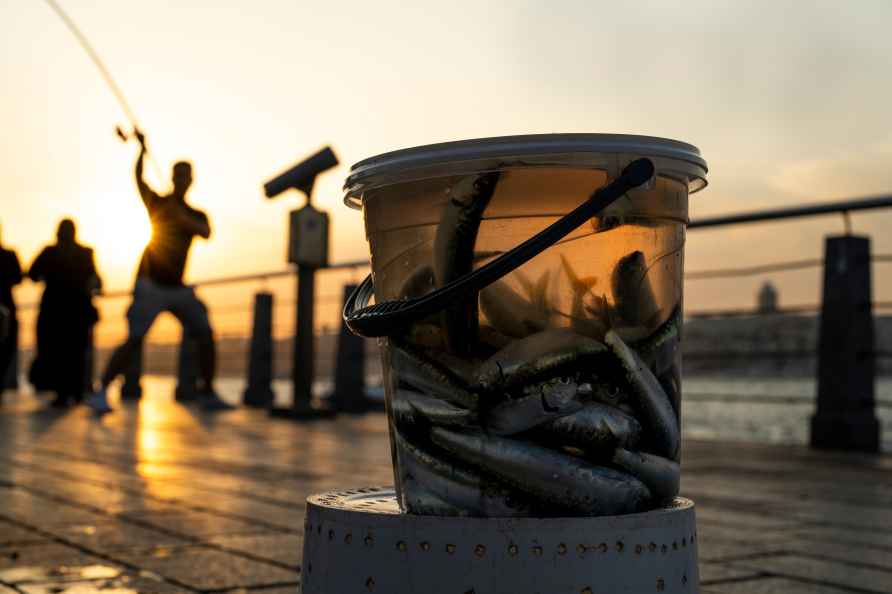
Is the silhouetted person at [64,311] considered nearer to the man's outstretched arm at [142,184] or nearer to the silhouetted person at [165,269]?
the silhouetted person at [165,269]

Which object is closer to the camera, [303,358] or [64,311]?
[303,358]

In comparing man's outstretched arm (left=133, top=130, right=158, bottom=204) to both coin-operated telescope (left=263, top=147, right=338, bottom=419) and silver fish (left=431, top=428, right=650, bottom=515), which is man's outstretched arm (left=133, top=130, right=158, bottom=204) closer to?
coin-operated telescope (left=263, top=147, right=338, bottom=419)

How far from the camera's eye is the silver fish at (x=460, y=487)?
1.78 m

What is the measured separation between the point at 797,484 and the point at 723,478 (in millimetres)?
356

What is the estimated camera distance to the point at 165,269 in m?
9.45

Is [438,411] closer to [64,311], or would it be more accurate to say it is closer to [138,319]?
[138,319]

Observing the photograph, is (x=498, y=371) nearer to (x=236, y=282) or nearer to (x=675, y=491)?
(x=675, y=491)

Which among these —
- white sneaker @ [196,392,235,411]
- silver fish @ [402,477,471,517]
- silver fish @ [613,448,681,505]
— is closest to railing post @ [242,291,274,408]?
white sneaker @ [196,392,235,411]

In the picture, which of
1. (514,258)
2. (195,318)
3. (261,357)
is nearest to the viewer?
(514,258)

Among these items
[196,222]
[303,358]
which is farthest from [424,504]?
[303,358]

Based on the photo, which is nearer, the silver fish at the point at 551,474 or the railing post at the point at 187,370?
the silver fish at the point at 551,474

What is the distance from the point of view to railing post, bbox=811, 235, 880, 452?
686cm

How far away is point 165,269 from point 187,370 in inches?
188

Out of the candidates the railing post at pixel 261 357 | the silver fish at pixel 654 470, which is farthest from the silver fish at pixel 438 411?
the railing post at pixel 261 357
